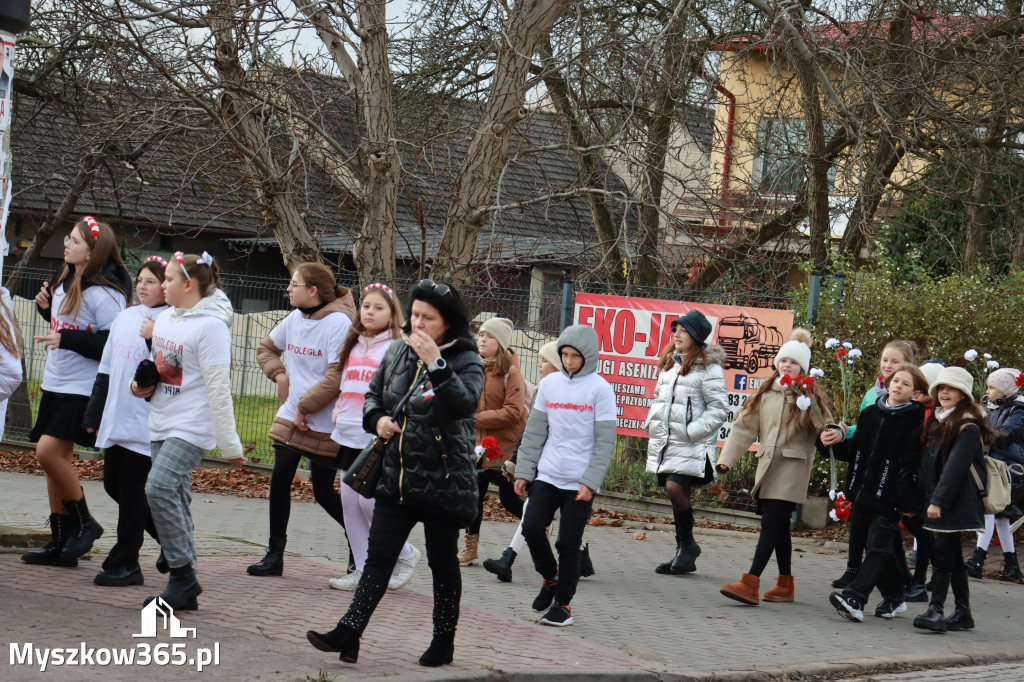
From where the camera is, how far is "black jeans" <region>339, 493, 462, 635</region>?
17.3 ft

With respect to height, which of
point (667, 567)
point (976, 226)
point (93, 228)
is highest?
point (976, 226)

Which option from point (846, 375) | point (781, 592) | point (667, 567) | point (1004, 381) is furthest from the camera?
point (846, 375)

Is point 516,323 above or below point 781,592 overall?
above

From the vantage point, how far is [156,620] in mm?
5758

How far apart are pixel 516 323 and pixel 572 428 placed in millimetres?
5713

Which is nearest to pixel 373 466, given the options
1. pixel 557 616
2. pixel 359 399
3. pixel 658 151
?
pixel 359 399

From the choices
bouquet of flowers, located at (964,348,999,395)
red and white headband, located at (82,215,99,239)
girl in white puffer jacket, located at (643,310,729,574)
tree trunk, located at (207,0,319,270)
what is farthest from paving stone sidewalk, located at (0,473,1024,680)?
tree trunk, located at (207,0,319,270)

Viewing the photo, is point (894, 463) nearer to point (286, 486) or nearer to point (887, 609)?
point (887, 609)

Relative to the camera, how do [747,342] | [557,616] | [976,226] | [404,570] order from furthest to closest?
[976,226] → [747,342] → [404,570] → [557,616]

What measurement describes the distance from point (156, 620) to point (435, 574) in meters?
1.39

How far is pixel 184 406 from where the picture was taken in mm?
6176

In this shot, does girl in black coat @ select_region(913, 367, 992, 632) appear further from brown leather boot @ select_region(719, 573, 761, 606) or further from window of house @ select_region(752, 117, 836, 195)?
window of house @ select_region(752, 117, 836, 195)

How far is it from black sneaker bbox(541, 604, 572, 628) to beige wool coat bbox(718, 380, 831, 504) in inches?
75.5

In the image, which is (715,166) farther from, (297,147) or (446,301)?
(446,301)
